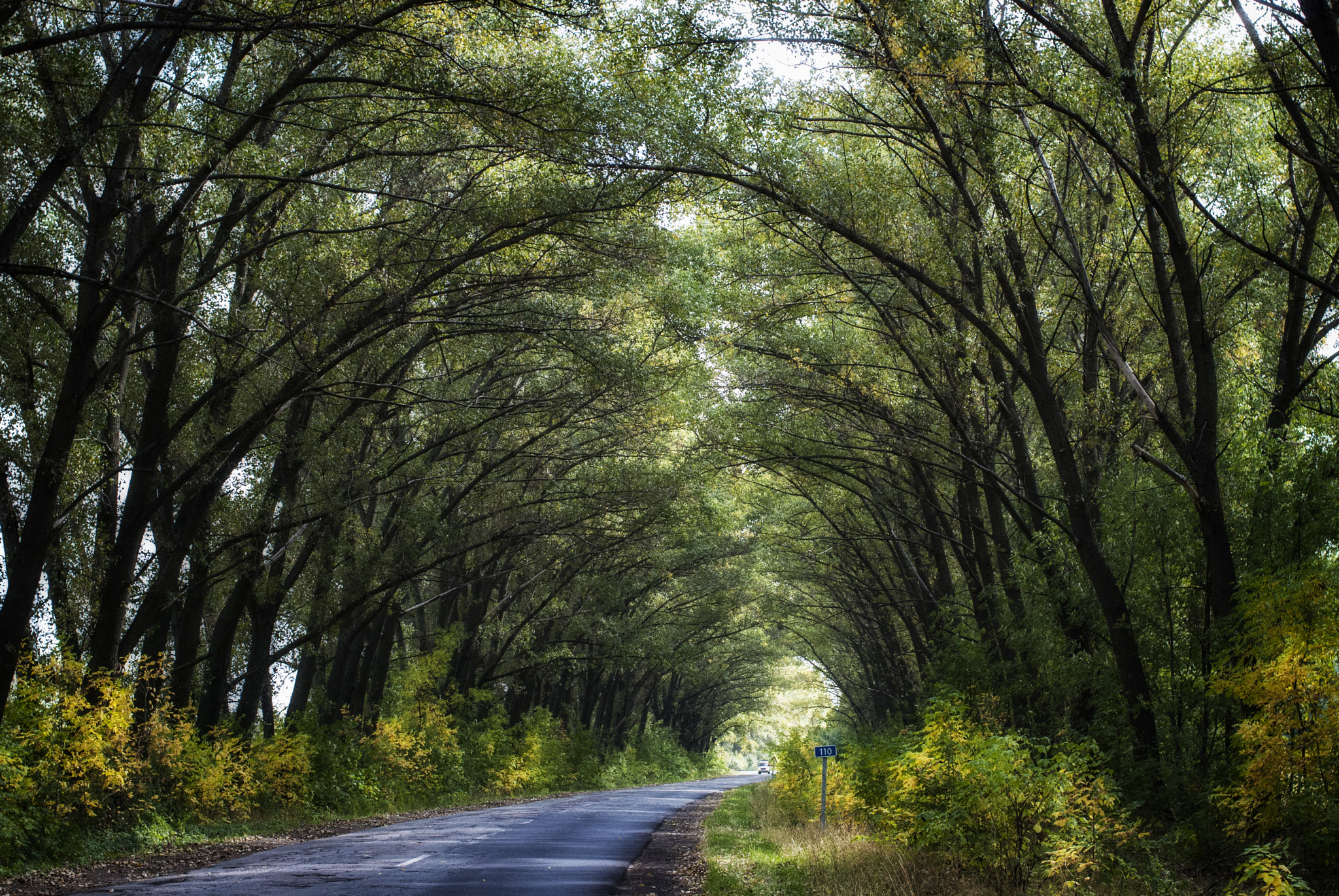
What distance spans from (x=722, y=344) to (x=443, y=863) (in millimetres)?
8628

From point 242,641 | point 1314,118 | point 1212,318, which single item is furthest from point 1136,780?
point 242,641

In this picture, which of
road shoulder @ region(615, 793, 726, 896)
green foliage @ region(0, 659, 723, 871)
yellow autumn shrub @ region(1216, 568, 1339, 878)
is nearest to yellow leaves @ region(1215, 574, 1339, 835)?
yellow autumn shrub @ region(1216, 568, 1339, 878)

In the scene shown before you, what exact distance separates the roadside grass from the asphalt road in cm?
128

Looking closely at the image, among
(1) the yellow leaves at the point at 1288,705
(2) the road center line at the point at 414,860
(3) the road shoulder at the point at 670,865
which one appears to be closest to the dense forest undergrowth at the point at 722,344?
(1) the yellow leaves at the point at 1288,705

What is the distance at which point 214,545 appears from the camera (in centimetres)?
1573

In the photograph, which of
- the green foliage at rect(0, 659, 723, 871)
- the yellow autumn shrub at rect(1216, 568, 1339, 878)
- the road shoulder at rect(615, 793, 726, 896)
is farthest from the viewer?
the green foliage at rect(0, 659, 723, 871)

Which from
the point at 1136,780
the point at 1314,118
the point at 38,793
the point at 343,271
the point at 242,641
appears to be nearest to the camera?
the point at 1314,118

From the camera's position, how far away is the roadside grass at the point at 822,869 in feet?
25.0

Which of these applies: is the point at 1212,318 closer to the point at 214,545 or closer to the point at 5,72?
the point at 5,72

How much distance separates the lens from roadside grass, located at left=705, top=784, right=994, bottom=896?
7629 millimetres

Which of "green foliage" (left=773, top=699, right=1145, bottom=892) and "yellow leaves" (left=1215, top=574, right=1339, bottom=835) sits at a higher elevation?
"yellow leaves" (left=1215, top=574, right=1339, bottom=835)

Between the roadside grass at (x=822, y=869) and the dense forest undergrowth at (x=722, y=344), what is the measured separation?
0.30 m

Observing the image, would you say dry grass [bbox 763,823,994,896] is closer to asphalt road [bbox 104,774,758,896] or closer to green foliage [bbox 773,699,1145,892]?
green foliage [bbox 773,699,1145,892]

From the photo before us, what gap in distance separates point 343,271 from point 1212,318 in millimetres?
10956
